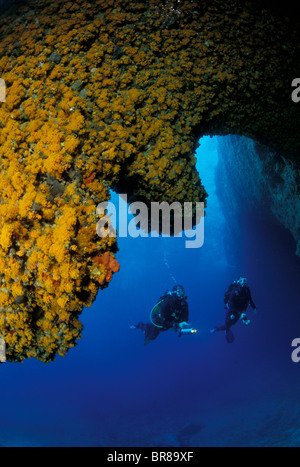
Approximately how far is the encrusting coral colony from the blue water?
33.9 feet

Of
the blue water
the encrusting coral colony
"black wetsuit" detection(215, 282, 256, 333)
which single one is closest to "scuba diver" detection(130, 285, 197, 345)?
"black wetsuit" detection(215, 282, 256, 333)

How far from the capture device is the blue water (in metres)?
13.6

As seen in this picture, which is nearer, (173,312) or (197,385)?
(173,312)

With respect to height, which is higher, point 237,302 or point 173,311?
point 237,302

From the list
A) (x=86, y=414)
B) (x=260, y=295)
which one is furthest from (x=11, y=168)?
(x=86, y=414)

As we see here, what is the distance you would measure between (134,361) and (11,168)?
50690 millimetres

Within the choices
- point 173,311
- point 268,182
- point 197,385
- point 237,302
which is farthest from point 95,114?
point 197,385

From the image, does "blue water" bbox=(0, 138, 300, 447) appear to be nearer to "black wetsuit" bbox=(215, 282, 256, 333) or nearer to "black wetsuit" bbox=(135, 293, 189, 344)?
"black wetsuit" bbox=(215, 282, 256, 333)

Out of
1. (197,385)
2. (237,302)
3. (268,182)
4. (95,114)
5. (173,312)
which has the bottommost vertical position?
(197,385)

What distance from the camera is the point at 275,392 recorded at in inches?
601

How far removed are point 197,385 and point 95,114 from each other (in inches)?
1082

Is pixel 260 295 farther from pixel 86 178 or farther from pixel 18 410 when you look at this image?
pixel 18 410

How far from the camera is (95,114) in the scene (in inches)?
103

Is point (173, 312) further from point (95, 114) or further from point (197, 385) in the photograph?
point (197, 385)
